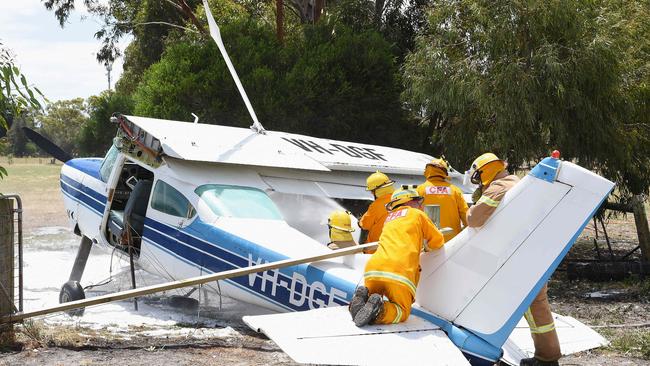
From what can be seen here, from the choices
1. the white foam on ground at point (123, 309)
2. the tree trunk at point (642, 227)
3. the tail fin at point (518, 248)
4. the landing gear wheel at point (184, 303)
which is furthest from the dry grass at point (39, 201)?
the tail fin at point (518, 248)

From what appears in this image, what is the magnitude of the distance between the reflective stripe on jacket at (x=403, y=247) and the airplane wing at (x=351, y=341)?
37 centimetres

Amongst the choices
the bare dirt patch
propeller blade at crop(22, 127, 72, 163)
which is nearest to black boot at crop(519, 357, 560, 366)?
the bare dirt patch

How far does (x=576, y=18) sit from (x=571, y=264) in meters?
3.80

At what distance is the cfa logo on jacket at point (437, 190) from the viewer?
Result: 8562 millimetres

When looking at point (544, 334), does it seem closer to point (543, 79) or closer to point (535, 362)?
point (535, 362)

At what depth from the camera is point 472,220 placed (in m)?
5.71

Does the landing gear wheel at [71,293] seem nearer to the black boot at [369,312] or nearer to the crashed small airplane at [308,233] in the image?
the crashed small airplane at [308,233]

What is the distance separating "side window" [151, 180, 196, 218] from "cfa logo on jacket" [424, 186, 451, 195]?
2723mm

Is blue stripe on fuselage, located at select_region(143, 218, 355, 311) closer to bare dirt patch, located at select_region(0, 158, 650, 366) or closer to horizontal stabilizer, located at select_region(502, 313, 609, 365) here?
bare dirt patch, located at select_region(0, 158, 650, 366)

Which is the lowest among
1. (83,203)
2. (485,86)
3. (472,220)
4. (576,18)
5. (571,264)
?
(571,264)

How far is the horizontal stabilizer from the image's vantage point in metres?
5.81

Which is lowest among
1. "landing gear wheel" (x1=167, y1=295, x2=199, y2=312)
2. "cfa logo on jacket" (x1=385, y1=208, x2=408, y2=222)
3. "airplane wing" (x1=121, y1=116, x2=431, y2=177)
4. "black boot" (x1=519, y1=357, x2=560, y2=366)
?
"landing gear wheel" (x1=167, y1=295, x2=199, y2=312)

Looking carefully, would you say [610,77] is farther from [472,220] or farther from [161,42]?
[161,42]

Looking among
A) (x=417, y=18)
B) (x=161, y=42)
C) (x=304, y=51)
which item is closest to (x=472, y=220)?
(x=304, y=51)
